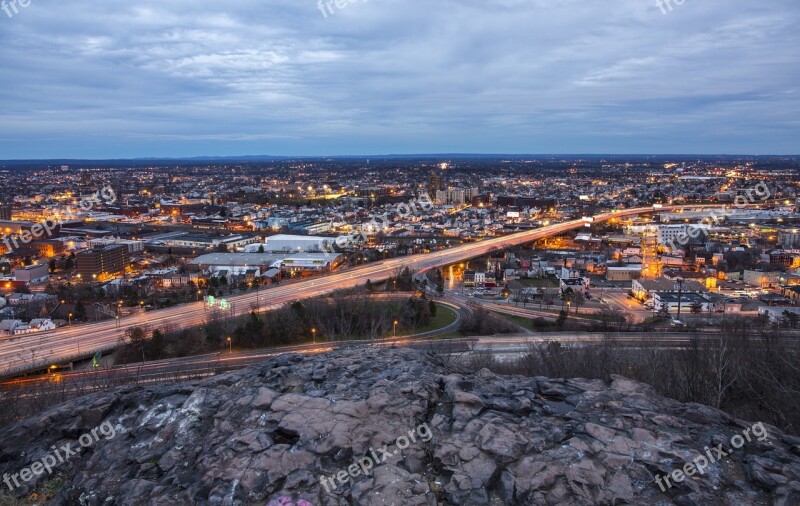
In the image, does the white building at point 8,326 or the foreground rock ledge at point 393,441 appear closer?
→ the foreground rock ledge at point 393,441

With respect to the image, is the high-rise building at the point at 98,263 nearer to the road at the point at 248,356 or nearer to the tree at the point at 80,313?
the tree at the point at 80,313

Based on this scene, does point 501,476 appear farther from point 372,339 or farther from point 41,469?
point 372,339

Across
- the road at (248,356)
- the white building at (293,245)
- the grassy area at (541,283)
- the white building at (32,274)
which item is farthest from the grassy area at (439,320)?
the white building at (32,274)

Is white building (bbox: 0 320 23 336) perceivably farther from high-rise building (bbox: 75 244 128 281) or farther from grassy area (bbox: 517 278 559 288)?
grassy area (bbox: 517 278 559 288)

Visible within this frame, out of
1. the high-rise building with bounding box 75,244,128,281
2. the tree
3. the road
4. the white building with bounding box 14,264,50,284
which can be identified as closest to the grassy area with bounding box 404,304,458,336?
the road

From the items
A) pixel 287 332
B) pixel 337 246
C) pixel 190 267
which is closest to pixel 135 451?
pixel 287 332

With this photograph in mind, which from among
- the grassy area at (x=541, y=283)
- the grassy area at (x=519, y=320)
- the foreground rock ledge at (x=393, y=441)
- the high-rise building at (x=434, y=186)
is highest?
the foreground rock ledge at (x=393, y=441)
